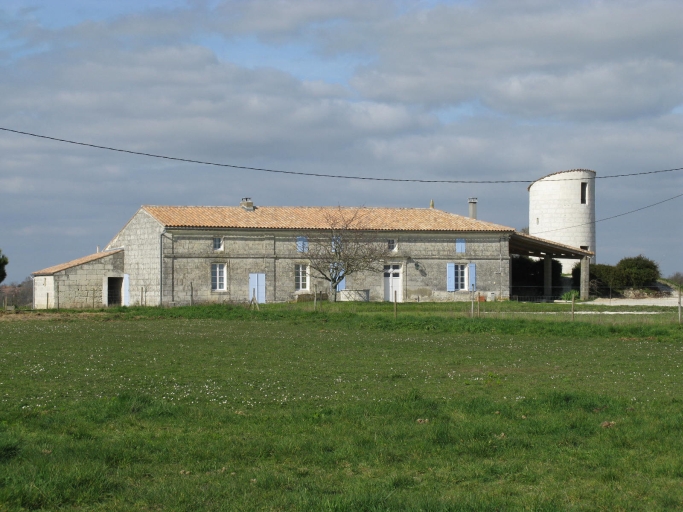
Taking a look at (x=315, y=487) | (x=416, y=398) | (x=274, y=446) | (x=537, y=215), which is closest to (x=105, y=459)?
(x=274, y=446)

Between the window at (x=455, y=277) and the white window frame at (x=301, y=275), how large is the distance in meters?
8.49

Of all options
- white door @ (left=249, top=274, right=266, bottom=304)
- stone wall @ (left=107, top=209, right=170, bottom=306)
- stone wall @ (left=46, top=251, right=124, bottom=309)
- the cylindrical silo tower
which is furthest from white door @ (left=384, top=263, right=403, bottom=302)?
the cylindrical silo tower

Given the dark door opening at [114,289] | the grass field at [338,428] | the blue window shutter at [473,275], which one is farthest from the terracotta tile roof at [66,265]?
the grass field at [338,428]

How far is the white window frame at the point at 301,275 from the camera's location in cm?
4475

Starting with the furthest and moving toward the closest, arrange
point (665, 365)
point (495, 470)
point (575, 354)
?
1. point (575, 354)
2. point (665, 365)
3. point (495, 470)

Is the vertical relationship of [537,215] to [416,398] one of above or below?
above

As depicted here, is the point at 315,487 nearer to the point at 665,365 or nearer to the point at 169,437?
the point at 169,437

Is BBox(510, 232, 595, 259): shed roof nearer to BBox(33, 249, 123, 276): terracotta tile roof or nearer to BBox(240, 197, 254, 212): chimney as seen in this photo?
BBox(240, 197, 254, 212): chimney

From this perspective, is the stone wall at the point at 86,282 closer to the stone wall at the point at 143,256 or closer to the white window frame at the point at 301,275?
the stone wall at the point at 143,256

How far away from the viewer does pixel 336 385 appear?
12.1 metres

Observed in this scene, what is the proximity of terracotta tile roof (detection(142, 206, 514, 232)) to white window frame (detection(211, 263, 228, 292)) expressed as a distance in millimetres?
2318

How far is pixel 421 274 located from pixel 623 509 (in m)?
40.1

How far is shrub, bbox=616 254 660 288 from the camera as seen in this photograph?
52.4 metres

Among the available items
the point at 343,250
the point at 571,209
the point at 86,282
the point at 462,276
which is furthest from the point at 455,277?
the point at 86,282
